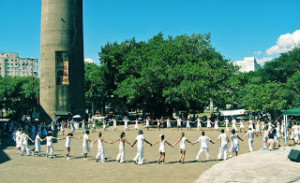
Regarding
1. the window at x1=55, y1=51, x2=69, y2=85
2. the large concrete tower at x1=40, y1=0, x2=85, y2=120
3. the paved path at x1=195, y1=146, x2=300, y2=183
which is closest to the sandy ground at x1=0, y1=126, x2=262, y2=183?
the paved path at x1=195, y1=146, x2=300, y2=183

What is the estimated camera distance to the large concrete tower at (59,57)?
42594 millimetres

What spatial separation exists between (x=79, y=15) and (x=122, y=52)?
9.39 meters

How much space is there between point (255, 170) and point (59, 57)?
35.4m

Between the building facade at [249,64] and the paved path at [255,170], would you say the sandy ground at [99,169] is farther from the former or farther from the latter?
the building facade at [249,64]

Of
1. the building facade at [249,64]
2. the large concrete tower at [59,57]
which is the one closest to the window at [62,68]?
the large concrete tower at [59,57]

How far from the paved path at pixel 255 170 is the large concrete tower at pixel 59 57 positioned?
105 ft

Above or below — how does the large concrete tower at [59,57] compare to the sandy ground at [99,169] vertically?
above

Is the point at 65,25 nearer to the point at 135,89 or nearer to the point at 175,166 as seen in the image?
the point at 135,89

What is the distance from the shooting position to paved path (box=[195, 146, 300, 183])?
12511 millimetres

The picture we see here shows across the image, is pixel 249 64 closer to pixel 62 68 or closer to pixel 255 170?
pixel 62 68

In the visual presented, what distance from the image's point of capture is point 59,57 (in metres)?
42.9

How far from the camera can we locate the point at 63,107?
43.2 metres

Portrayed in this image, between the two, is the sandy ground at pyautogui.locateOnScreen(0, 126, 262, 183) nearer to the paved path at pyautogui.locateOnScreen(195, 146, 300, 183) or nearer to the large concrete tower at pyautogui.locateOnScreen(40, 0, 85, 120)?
the paved path at pyautogui.locateOnScreen(195, 146, 300, 183)

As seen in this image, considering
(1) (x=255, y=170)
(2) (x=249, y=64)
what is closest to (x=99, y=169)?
(1) (x=255, y=170)
